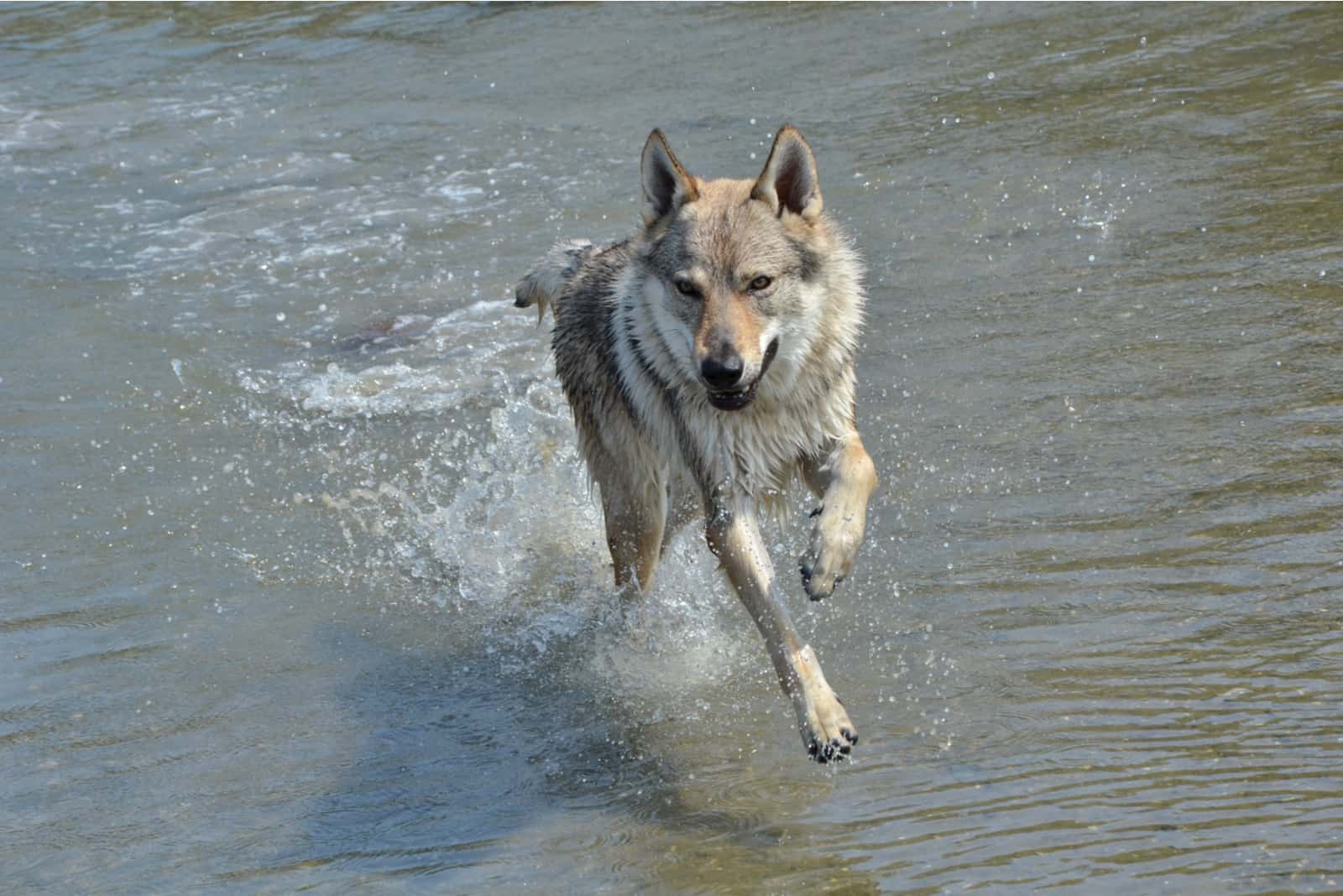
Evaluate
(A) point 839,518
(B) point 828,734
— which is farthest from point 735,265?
(B) point 828,734

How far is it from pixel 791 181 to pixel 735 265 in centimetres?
42

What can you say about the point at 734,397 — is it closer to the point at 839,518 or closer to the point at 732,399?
the point at 732,399

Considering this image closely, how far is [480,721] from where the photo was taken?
16.1 feet

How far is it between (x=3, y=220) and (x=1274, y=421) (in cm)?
882

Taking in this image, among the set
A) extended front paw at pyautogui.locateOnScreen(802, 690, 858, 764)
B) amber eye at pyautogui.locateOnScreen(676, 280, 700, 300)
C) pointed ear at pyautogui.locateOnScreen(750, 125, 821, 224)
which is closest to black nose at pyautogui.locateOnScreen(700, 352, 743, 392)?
amber eye at pyautogui.locateOnScreen(676, 280, 700, 300)

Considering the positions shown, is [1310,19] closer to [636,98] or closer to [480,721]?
[636,98]

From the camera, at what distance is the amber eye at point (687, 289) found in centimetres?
451

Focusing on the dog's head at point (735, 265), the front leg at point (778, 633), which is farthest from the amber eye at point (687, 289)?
the front leg at point (778, 633)

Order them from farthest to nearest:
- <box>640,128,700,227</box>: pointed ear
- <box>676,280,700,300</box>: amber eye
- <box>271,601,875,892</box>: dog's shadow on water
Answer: <box>640,128,700,227</box>: pointed ear → <box>676,280,700,300</box>: amber eye → <box>271,601,875,892</box>: dog's shadow on water

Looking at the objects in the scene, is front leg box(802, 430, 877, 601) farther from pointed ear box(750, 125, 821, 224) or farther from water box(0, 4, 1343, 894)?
pointed ear box(750, 125, 821, 224)

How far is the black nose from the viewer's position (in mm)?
4277

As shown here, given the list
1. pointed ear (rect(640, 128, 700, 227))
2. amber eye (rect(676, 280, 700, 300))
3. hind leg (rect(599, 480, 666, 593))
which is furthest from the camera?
hind leg (rect(599, 480, 666, 593))

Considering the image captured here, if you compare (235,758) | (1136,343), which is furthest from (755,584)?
(1136,343)

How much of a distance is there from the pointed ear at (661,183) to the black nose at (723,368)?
732 mm
